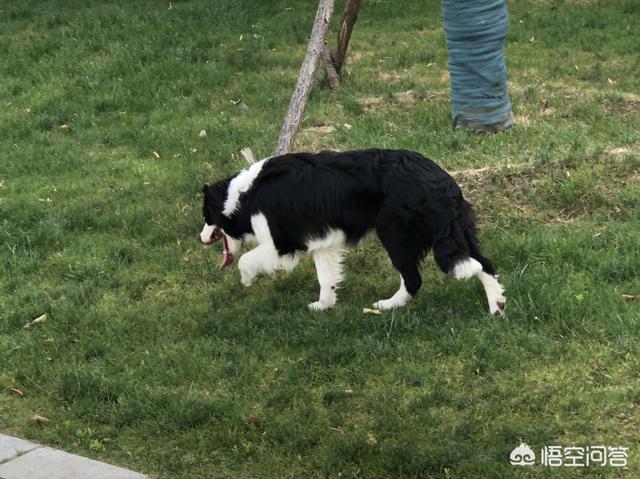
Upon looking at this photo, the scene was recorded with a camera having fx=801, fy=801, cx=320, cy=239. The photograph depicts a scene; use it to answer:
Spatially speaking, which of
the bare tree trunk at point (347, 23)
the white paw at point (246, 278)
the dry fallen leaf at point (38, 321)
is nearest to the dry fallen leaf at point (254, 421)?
the white paw at point (246, 278)

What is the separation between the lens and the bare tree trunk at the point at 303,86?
746 cm

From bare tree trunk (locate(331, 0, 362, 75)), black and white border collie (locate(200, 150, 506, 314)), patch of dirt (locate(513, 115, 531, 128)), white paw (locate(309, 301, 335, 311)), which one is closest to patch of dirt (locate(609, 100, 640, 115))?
patch of dirt (locate(513, 115, 531, 128))

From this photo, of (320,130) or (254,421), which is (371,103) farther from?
(254,421)

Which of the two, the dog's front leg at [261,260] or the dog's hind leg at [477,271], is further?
the dog's front leg at [261,260]

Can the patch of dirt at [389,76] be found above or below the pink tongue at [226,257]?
below

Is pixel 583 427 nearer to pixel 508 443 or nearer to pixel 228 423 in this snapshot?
pixel 508 443

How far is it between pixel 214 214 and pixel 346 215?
115 centimetres

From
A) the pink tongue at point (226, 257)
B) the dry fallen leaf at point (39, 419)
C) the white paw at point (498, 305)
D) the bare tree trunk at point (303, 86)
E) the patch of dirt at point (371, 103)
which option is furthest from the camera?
the patch of dirt at point (371, 103)

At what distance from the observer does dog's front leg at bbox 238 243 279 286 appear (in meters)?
5.74

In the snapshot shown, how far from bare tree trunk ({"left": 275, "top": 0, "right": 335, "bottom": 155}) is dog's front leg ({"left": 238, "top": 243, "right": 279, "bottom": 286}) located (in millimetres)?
1771

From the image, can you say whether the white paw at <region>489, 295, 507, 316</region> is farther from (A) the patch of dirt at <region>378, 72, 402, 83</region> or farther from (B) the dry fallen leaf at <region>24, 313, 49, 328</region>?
(A) the patch of dirt at <region>378, 72, 402, 83</region>

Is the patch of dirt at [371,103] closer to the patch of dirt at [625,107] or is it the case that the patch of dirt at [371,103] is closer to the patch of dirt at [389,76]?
the patch of dirt at [389,76]

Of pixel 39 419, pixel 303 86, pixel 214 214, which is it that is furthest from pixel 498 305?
pixel 303 86

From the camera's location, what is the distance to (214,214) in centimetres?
605
